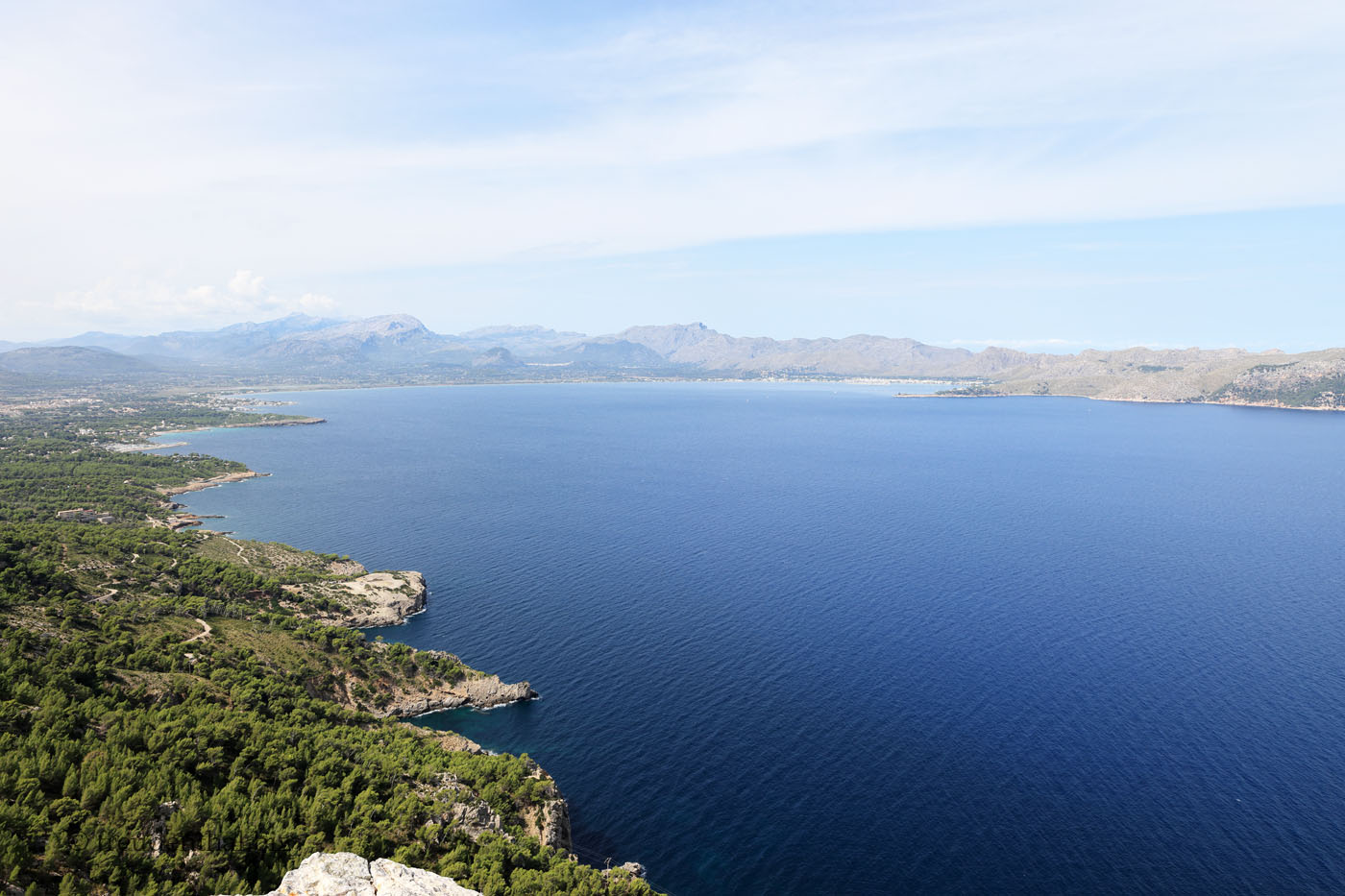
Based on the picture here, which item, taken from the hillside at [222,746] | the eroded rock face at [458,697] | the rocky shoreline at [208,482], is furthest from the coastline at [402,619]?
the rocky shoreline at [208,482]

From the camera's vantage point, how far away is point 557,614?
94875 mm

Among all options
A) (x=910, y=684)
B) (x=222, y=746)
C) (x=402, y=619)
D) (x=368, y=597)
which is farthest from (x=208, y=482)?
(x=910, y=684)

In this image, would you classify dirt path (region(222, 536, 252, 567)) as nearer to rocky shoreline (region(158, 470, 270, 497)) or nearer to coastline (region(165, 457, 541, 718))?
coastline (region(165, 457, 541, 718))

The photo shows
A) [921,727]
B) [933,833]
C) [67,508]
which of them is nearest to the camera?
[933,833]

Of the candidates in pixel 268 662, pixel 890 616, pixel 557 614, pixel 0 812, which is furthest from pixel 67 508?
pixel 890 616

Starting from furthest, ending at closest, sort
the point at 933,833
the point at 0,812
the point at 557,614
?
the point at 557,614
the point at 933,833
the point at 0,812

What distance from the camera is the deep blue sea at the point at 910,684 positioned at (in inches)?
2105

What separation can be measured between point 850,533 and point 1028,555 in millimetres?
31237

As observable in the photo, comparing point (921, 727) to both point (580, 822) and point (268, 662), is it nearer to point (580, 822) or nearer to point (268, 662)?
point (580, 822)

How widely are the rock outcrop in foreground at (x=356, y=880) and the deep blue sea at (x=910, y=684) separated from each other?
19484mm

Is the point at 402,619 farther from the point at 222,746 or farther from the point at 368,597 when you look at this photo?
the point at 222,746

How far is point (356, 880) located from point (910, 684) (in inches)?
2365

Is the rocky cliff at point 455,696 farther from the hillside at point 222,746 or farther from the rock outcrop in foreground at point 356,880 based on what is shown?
the rock outcrop in foreground at point 356,880

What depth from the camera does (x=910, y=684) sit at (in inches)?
3046
